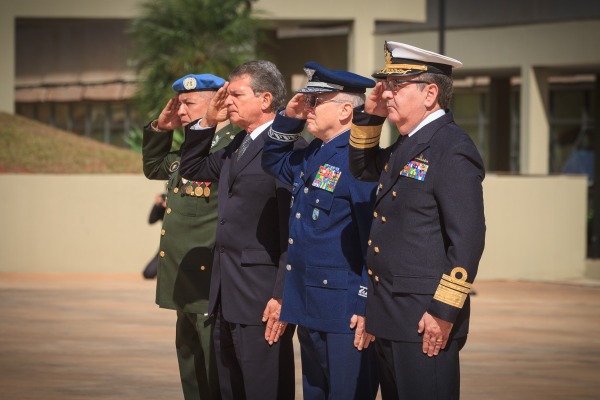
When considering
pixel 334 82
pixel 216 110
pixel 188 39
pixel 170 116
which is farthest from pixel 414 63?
pixel 188 39

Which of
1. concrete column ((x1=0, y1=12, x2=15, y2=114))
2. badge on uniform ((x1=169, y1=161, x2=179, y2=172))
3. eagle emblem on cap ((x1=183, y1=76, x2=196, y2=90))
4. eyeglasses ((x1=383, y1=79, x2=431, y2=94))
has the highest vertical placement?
concrete column ((x1=0, y1=12, x2=15, y2=114))

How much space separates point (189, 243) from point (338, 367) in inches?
63.3

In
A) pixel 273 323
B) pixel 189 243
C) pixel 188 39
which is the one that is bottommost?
pixel 273 323

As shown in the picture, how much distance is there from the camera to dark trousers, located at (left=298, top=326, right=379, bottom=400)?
5352 millimetres

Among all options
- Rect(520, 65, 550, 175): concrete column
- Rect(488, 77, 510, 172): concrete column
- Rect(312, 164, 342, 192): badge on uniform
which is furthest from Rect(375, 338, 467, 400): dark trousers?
Rect(488, 77, 510, 172): concrete column

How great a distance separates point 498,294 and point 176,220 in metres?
9.79

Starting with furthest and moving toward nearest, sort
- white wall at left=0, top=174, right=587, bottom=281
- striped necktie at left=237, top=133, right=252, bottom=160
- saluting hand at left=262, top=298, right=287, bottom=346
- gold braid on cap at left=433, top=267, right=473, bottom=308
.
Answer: white wall at left=0, top=174, right=587, bottom=281
striped necktie at left=237, top=133, right=252, bottom=160
saluting hand at left=262, top=298, right=287, bottom=346
gold braid on cap at left=433, top=267, right=473, bottom=308

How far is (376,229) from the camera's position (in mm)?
4891

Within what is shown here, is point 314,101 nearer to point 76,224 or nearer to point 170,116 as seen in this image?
point 170,116

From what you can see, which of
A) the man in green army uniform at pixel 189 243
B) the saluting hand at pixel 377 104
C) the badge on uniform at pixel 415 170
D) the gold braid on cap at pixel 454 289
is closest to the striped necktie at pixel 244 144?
the man in green army uniform at pixel 189 243

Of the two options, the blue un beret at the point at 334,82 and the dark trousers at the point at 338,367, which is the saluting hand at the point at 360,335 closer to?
the dark trousers at the point at 338,367

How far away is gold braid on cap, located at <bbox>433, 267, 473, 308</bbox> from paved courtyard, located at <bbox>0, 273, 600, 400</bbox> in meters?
3.77

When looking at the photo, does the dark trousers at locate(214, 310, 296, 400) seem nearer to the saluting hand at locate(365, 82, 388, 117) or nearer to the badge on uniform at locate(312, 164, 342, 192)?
the badge on uniform at locate(312, 164, 342, 192)

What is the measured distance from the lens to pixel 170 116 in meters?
6.64
